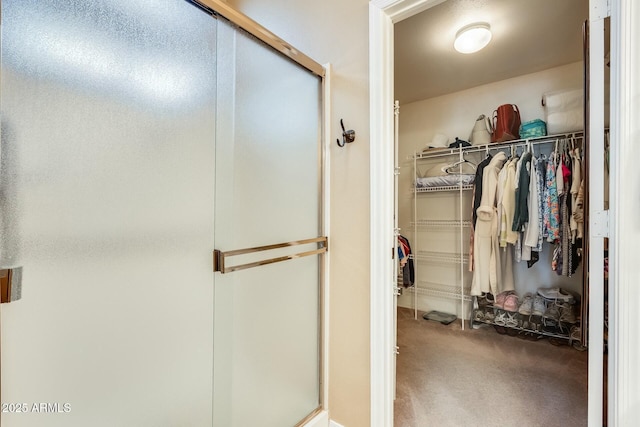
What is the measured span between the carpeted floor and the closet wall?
0.59 metres

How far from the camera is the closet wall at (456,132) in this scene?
2.82m

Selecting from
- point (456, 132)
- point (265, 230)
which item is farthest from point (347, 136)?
point (456, 132)

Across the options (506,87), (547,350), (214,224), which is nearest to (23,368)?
(214,224)

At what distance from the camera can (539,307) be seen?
270cm

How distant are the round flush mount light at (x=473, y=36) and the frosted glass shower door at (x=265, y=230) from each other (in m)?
1.29

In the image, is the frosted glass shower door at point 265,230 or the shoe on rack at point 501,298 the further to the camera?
the shoe on rack at point 501,298

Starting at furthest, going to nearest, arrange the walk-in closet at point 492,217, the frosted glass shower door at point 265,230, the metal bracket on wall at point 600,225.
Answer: the walk-in closet at point 492,217 → the frosted glass shower door at point 265,230 → the metal bracket on wall at point 600,225

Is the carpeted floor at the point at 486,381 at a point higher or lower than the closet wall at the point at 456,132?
lower

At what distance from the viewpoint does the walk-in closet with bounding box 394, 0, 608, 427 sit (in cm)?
195

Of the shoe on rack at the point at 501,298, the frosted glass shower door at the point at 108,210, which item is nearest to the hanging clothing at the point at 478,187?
the shoe on rack at the point at 501,298

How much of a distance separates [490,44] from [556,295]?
87.9 inches

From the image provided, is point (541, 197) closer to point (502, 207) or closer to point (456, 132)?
point (502, 207)

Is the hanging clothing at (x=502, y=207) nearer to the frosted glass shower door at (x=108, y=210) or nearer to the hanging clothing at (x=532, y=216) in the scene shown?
the hanging clothing at (x=532, y=216)

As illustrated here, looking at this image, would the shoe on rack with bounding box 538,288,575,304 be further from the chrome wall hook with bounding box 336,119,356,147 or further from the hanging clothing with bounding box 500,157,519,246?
the chrome wall hook with bounding box 336,119,356,147
